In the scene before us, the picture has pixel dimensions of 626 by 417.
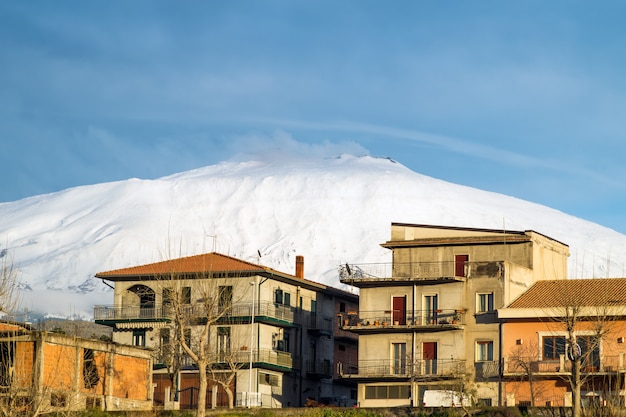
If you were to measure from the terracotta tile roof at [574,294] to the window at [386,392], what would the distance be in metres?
8.12

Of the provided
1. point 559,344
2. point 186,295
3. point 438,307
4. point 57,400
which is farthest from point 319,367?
point 57,400

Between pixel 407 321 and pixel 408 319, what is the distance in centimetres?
13

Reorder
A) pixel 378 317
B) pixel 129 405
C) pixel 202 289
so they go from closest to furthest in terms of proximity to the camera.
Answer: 1. pixel 129 405
2. pixel 378 317
3. pixel 202 289

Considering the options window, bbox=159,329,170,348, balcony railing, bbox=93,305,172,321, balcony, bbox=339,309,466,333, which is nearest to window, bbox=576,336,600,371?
balcony, bbox=339,309,466,333

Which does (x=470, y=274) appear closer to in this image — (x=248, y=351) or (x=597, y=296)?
(x=597, y=296)

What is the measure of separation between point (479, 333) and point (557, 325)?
5.62 m

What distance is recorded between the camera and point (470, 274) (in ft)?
A: 276

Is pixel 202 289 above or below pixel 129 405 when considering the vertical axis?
above

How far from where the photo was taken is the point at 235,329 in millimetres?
93250

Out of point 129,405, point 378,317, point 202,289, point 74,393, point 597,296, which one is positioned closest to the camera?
point 74,393

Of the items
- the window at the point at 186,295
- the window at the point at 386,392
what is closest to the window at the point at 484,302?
the window at the point at 386,392

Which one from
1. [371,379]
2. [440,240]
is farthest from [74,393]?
[440,240]

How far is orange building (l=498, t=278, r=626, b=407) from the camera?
7544cm

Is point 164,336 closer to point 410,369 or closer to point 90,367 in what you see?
point 410,369
